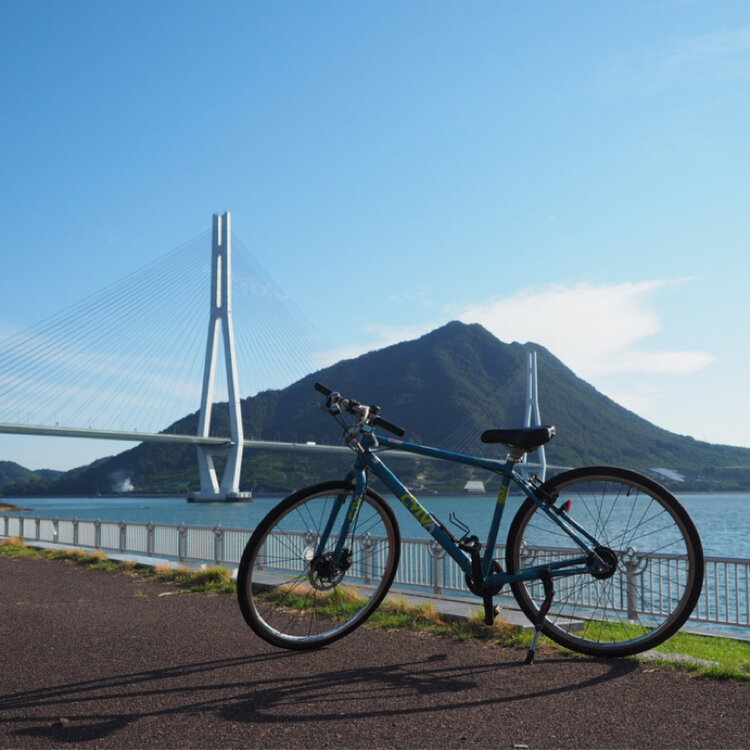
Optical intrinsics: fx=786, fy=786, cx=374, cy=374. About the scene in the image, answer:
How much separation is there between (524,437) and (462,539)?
0.66 meters

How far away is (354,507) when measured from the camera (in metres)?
4.52

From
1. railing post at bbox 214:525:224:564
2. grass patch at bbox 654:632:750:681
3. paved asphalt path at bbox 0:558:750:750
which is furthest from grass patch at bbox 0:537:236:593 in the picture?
grass patch at bbox 654:632:750:681

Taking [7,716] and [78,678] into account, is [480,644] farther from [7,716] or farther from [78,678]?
[7,716]

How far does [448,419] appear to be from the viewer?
110 m

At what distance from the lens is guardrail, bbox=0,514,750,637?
8.61 meters

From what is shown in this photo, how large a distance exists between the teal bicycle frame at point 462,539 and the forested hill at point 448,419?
88.8 meters

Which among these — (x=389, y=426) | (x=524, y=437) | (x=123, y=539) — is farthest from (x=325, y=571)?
(x=123, y=539)

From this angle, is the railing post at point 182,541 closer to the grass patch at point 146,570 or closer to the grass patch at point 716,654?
the grass patch at point 146,570

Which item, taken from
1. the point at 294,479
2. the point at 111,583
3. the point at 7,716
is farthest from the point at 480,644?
the point at 294,479

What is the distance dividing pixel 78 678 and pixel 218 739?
1.40 metres

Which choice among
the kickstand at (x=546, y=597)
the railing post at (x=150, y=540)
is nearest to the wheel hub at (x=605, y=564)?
the kickstand at (x=546, y=597)

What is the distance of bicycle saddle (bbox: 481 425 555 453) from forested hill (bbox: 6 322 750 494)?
89.0m

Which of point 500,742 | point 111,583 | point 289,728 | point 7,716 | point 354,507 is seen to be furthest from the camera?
point 111,583

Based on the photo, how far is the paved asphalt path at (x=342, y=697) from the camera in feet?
9.97
